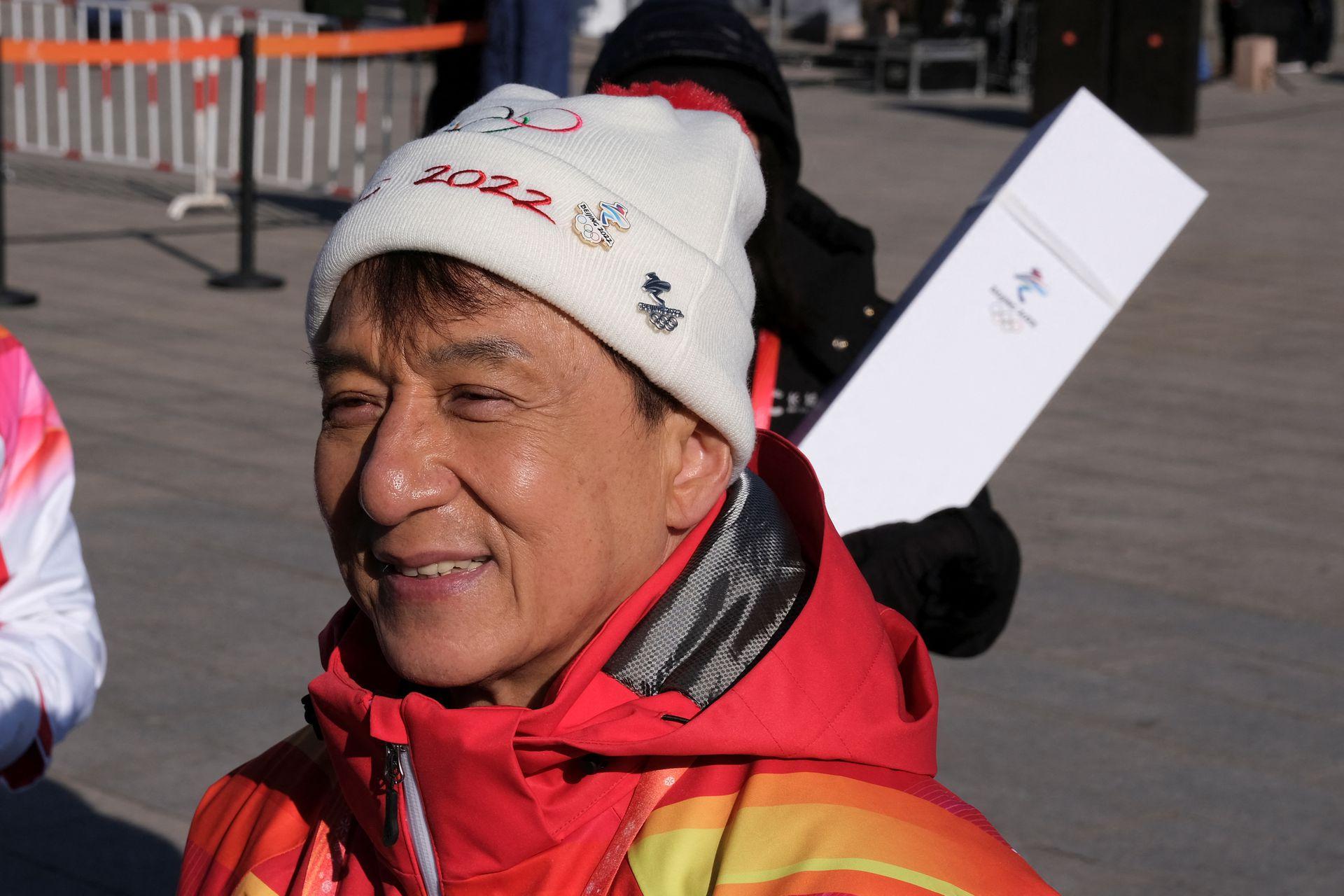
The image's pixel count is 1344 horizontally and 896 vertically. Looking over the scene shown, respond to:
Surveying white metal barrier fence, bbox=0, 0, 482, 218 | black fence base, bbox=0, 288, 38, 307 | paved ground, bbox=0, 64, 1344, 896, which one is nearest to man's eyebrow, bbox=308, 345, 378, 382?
paved ground, bbox=0, 64, 1344, 896

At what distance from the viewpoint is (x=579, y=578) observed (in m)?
1.62

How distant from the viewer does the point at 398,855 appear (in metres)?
1.61

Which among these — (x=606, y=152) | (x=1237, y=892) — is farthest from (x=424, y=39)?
(x=606, y=152)

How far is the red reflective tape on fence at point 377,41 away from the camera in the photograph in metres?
10.6

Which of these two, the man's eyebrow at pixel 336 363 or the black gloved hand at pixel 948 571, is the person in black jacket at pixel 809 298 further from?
the man's eyebrow at pixel 336 363

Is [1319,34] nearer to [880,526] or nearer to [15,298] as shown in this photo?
[15,298]

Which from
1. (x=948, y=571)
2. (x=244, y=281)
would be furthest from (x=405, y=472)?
(x=244, y=281)

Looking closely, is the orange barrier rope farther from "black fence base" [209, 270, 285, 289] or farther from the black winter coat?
the black winter coat

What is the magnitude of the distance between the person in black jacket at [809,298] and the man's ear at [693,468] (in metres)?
0.95

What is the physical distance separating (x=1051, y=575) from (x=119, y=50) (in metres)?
7.49

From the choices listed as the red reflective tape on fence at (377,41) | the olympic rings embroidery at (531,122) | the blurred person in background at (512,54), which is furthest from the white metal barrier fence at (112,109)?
the olympic rings embroidery at (531,122)

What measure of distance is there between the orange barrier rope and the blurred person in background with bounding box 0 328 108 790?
322 inches

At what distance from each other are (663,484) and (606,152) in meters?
0.33

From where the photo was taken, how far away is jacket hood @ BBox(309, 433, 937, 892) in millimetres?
1522
